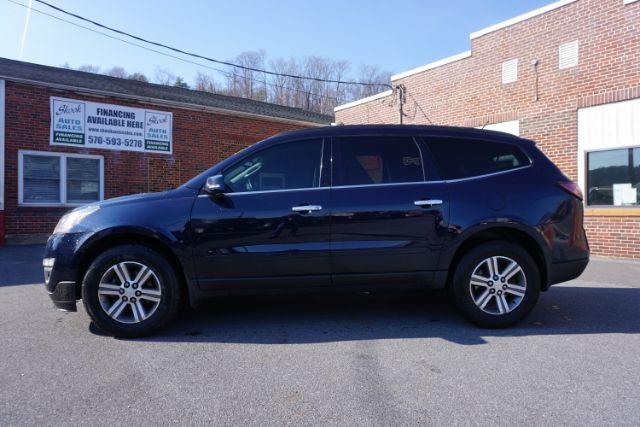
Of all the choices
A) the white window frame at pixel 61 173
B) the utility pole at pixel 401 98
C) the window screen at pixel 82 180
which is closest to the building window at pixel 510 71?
the utility pole at pixel 401 98

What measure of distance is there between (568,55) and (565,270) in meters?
7.31

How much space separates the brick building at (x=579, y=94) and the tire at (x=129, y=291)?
882 cm

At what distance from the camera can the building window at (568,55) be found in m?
9.47

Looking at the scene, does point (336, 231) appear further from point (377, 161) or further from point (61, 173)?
point (61, 173)

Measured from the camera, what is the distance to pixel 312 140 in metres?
4.28

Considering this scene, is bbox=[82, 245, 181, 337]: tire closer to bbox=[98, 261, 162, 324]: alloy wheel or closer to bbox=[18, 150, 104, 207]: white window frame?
bbox=[98, 261, 162, 324]: alloy wheel

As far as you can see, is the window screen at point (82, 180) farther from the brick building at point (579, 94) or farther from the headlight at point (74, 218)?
the brick building at point (579, 94)

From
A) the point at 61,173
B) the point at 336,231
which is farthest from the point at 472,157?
the point at 61,173

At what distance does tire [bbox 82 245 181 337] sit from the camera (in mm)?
3875

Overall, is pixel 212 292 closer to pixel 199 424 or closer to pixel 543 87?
pixel 199 424

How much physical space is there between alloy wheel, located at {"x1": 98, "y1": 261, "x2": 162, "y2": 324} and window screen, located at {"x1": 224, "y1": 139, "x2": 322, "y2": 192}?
112cm

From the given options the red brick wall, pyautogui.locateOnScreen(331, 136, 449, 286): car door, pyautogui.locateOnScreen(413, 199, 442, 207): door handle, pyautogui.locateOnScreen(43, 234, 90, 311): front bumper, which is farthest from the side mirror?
the red brick wall

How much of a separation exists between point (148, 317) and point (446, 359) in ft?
8.39

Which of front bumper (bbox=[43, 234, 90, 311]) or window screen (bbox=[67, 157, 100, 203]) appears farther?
window screen (bbox=[67, 157, 100, 203])
